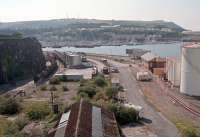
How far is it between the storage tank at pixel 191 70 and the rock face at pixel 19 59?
72.5 ft

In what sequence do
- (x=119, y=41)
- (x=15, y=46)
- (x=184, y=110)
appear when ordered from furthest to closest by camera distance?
(x=119, y=41) → (x=15, y=46) → (x=184, y=110)

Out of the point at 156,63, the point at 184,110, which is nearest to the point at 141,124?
the point at 184,110

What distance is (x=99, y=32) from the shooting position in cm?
18000

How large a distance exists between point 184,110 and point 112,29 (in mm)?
165619

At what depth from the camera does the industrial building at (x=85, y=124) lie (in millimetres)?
14316

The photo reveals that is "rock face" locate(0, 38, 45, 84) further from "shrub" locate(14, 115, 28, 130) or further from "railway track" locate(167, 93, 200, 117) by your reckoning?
"shrub" locate(14, 115, 28, 130)

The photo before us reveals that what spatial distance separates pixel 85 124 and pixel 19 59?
122 feet

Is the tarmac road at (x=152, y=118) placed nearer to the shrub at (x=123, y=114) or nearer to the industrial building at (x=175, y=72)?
the shrub at (x=123, y=114)

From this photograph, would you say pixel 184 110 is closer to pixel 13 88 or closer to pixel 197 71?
pixel 197 71

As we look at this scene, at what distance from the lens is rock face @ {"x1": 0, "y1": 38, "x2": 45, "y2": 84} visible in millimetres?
44719

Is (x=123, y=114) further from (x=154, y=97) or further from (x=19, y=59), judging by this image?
(x=19, y=59)

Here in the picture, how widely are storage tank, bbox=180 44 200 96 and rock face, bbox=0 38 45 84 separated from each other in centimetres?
2210

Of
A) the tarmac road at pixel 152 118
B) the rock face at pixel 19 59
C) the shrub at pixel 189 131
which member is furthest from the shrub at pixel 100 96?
the rock face at pixel 19 59

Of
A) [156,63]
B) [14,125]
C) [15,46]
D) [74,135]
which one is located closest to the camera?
[74,135]
